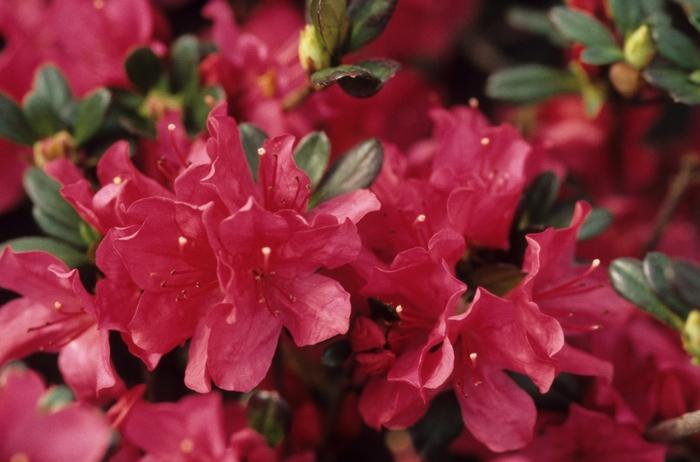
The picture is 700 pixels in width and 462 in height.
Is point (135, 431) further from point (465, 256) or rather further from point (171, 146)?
point (465, 256)

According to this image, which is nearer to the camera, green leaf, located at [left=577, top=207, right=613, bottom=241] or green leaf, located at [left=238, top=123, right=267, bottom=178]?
green leaf, located at [left=238, top=123, right=267, bottom=178]

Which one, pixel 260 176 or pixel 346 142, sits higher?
pixel 260 176

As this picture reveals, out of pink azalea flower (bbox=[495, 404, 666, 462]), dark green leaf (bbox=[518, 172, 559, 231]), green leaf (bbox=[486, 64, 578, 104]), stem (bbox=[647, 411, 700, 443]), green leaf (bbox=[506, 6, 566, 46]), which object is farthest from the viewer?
green leaf (bbox=[506, 6, 566, 46])

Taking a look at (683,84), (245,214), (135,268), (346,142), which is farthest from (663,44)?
(135,268)

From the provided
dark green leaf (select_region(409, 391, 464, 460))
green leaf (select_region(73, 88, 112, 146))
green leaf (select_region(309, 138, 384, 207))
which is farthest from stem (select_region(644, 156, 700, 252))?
green leaf (select_region(73, 88, 112, 146))

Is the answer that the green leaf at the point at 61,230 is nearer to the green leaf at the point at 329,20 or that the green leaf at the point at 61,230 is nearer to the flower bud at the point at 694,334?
the green leaf at the point at 329,20

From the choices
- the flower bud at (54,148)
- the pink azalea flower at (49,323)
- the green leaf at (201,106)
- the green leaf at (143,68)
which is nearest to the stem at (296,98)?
the green leaf at (201,106)

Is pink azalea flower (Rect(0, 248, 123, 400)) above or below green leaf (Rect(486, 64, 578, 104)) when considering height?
below

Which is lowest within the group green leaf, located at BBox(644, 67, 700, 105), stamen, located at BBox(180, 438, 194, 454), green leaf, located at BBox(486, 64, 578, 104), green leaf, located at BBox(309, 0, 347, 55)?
stamen, located at BBox(180, 438, 194, 454)

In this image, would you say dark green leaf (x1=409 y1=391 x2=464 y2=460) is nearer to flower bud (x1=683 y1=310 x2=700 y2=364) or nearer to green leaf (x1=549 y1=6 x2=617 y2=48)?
flower bud (x1=683 y1=310 x2=700 y2=364)
